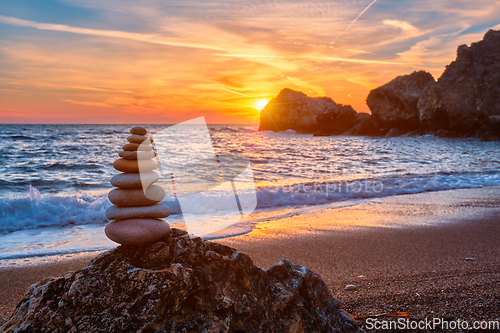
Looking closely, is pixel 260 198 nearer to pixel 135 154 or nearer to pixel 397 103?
pixel 135 154

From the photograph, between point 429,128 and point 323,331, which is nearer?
point 323,331

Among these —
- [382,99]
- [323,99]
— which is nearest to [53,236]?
[382,99]

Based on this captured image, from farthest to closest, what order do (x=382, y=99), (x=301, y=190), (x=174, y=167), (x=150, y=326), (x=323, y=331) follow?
(x=382, y=99)
(x=174, y=167)
(x=301, y=190)
(x=323, y=331)
(x=150, y=326)

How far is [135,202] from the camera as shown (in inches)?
77.9

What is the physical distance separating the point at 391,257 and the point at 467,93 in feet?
151

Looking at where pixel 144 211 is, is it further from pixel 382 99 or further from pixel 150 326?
pixel 382 99

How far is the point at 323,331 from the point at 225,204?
5.96 metres

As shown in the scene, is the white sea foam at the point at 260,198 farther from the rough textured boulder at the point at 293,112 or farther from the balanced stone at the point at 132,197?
the rough textured boulder at the point at 293,112

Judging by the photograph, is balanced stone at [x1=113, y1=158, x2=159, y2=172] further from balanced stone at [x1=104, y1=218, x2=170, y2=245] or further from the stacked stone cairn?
balanced stone at [x1=104, y1=218, x2=170, y2=245]

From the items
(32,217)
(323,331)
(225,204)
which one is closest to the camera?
(323,331)

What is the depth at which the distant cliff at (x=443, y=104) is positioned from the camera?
39031mm

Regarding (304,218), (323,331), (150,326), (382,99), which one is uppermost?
(382,99)

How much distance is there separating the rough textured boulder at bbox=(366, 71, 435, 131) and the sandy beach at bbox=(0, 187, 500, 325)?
1803 inches

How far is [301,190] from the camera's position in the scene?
9.27 metres
